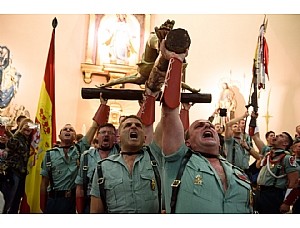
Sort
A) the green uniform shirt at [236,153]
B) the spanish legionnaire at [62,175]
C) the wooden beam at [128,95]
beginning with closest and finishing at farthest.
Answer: the wooden beam at [128,95], the spanish legionnaire at [62,175], the green uniform shirt at [236,153]

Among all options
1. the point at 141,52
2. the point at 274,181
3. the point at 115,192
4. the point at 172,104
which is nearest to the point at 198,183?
the point at 172,104

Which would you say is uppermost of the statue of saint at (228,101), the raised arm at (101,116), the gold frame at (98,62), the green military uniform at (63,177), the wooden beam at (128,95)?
the gold frame at (98,62)

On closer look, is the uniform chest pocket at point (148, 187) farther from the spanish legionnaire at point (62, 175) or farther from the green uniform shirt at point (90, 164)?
the spanish legionnaire at point (62, 175)

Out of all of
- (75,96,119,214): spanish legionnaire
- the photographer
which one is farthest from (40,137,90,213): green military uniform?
the photographer

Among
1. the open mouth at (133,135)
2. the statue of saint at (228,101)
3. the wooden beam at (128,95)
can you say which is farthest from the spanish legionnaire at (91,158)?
the statue of saint at (228,101)

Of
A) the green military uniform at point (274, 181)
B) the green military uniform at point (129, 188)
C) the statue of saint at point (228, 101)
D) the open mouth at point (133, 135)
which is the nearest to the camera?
the green military uniform at point (129, 188)

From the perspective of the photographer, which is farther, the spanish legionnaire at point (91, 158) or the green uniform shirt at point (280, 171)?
the green uniform shirt at point (280, 171)

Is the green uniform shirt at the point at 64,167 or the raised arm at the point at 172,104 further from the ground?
the raised arm at the point at 172,104

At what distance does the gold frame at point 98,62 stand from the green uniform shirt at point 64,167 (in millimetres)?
6614

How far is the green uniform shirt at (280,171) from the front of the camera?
13.3 feet

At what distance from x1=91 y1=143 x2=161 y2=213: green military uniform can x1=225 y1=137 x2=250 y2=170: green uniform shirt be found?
252 cm

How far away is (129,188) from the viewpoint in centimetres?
239
